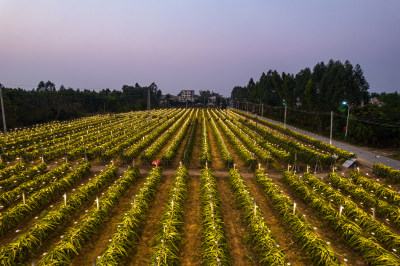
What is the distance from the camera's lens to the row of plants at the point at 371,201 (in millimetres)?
9367

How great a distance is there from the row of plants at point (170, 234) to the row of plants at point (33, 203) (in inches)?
216

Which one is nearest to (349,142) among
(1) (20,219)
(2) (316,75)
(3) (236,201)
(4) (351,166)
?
(4) (351,166)

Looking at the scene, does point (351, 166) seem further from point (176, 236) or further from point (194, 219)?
point (176, 236)

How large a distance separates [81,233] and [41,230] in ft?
4.42

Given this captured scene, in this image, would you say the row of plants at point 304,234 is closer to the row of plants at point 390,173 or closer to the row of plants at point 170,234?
the row of plants at point 170,234

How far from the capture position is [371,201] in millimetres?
10367

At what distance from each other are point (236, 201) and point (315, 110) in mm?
35658

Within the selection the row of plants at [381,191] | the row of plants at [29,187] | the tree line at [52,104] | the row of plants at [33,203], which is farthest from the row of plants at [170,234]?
the tree line at [52,104]

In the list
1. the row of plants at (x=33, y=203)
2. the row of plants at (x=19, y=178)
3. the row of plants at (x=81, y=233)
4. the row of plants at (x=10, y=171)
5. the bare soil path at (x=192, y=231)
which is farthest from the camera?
the row of plants at (x=10, y=171)

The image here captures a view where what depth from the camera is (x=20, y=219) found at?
28.9ft

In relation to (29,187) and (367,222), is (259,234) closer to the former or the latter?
(367,222)

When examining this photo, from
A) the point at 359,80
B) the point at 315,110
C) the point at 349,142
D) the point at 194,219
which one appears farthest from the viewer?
the point at 315,110

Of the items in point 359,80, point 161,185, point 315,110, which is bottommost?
point 161,185

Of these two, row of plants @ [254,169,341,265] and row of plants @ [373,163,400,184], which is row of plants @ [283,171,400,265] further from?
row of plants @ [373,163,400,184]
